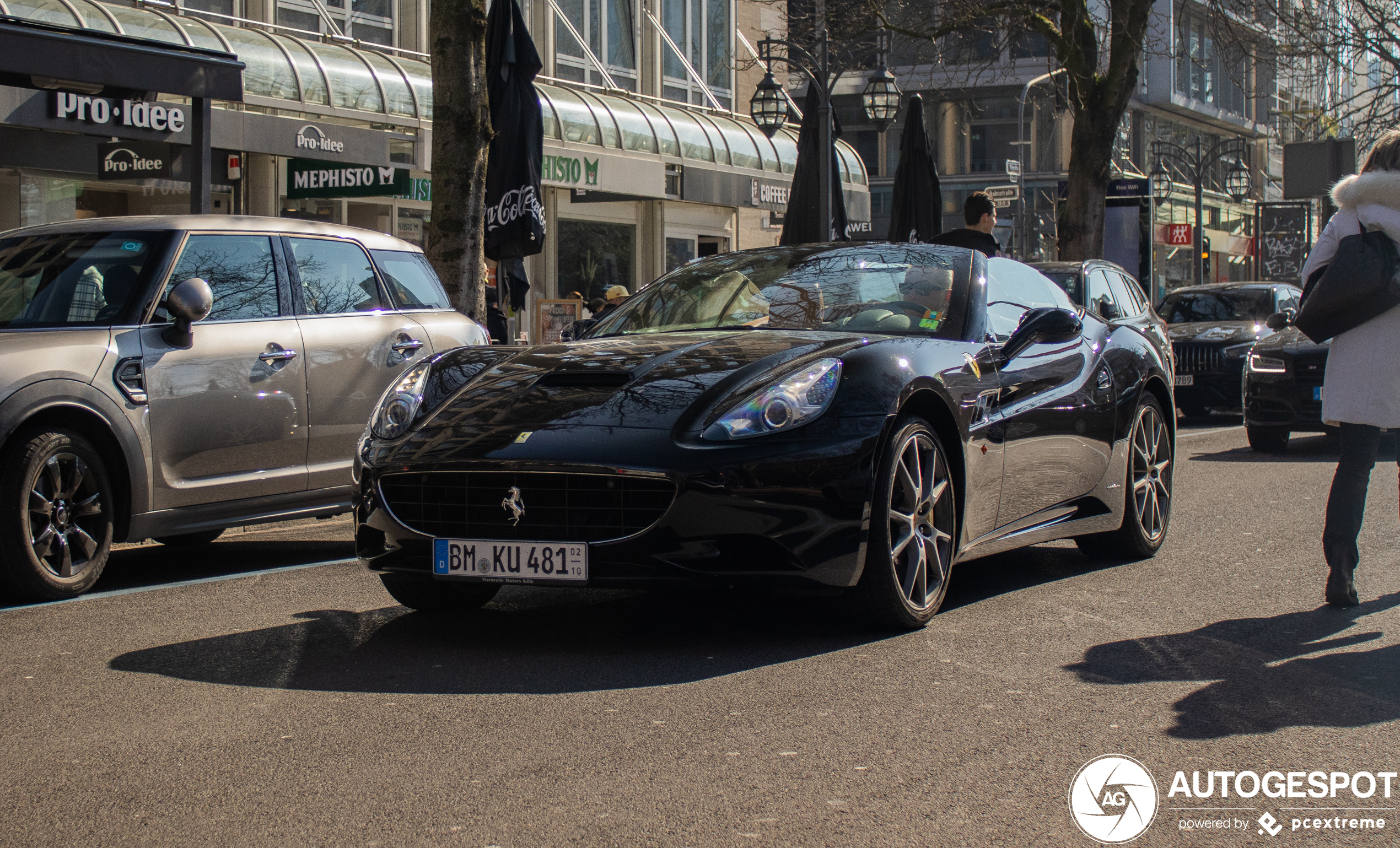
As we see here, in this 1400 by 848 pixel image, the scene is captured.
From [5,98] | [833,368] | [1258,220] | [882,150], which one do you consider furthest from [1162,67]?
[833,368]

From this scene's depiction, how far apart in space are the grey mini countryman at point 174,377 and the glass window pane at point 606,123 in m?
15.4

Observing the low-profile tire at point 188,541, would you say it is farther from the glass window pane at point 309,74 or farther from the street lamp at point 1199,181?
the street lamp at point 1199,181

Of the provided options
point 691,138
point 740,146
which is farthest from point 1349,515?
point 740,146

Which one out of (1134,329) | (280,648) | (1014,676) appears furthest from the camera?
(1134,329)

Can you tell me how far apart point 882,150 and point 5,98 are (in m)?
55.1

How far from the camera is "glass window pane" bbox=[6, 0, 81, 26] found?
51.4 ft

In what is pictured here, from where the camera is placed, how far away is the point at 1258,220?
37688 mm

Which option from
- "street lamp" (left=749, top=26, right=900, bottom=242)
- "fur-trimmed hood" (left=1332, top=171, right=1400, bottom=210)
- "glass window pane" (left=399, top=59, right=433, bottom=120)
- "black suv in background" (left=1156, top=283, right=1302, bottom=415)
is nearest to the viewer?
"fur-trimmed hood" (left=1332, top=171, right=1400, bottom=210)

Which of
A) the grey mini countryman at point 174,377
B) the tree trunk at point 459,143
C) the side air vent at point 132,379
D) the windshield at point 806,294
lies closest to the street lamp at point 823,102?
the tree trunk at point 459,143

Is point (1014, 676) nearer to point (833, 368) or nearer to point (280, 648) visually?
point (833, 368)

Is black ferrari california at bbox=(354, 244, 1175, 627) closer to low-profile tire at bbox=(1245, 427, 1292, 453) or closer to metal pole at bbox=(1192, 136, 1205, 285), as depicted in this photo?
low-profile tire at bbox=(1245, 427, 1292, 453)

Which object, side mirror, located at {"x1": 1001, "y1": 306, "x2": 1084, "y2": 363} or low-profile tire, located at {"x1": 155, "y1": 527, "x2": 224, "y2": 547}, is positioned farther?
low-profile tire, located at {"x1": 155, "y1": 527, "x2": 224, "y2": 547}

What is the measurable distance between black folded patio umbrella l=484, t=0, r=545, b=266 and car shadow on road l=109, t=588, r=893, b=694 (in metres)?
7.18

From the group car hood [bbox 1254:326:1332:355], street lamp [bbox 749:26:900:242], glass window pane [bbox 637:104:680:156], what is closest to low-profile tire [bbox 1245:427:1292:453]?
car hood [bbox 1254:326:1332:355]
